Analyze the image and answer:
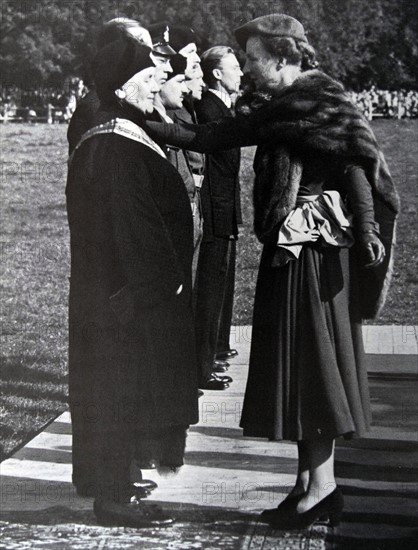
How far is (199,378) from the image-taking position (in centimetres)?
440

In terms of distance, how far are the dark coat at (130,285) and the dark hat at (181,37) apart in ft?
1.72

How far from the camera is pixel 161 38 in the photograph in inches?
163

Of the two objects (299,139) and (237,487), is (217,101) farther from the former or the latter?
(237,487)

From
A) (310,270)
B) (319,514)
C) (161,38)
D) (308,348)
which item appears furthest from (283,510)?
(161,38)

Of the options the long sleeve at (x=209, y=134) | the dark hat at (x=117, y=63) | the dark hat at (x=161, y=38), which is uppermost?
the dark hat at (x=161, y=38)

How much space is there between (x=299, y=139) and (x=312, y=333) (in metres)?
0.76

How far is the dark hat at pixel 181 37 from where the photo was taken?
4258 mm

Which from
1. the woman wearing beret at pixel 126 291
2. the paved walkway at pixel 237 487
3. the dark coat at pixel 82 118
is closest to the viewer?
the woman wearing beret at pixel 126 291

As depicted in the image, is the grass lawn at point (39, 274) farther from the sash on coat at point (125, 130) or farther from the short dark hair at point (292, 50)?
the short dark hair at point (292, 50)

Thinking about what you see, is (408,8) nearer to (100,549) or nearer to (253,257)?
(253,257)

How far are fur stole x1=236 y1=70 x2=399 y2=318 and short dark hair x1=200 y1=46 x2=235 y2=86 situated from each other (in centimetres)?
43

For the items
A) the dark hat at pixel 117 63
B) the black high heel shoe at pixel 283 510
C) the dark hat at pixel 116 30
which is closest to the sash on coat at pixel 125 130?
the dark hat at pixel 117 63

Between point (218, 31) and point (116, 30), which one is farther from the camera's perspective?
point (218, 31)

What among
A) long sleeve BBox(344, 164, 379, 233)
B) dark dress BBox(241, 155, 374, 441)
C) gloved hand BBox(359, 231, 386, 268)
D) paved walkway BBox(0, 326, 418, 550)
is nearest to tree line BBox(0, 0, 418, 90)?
long sleeve BBox(344, 164, 379, 233)
